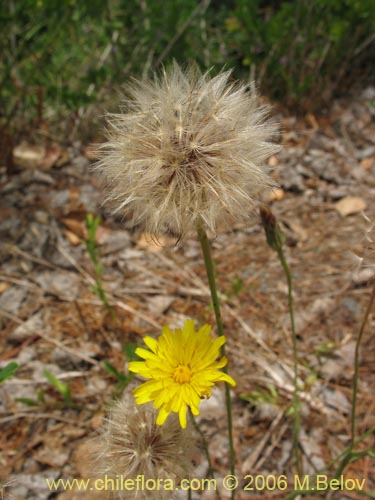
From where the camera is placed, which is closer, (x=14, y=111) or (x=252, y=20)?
(x=14, y=111)

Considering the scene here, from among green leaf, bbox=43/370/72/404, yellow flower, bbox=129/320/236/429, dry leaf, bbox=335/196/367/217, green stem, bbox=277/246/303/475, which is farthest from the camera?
dry leaf, bbox=335/196/367/217

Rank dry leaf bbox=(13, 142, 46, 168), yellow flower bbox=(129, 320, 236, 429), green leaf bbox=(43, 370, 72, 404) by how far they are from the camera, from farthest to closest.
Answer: dry leaf bbox=(13, 142, 46, 168), green leaf bbox=(43, 370, 72, 404), yellow flower bbox=(129, 320, 236, 429)

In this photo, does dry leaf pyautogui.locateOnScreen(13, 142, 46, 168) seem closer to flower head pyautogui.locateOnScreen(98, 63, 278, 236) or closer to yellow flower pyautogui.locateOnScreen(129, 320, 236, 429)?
flower head pyautogui.locateOnScreen(98, 63, 278, 236)

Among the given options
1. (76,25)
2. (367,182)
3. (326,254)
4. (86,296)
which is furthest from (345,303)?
(76,25)

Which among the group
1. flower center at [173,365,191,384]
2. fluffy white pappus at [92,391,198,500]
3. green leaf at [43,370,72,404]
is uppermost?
flower center at [173,365,191,384]

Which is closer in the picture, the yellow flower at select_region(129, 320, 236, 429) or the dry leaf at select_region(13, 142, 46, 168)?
the yellow flower at select_region(129, 320, 236, 429)

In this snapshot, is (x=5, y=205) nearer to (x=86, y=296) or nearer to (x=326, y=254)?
(x=86, y=296)

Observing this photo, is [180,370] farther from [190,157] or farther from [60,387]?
[60,387]

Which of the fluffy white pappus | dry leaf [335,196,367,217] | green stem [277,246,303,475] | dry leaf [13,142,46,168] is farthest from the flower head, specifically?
dry leaf [13,142,46,168]
